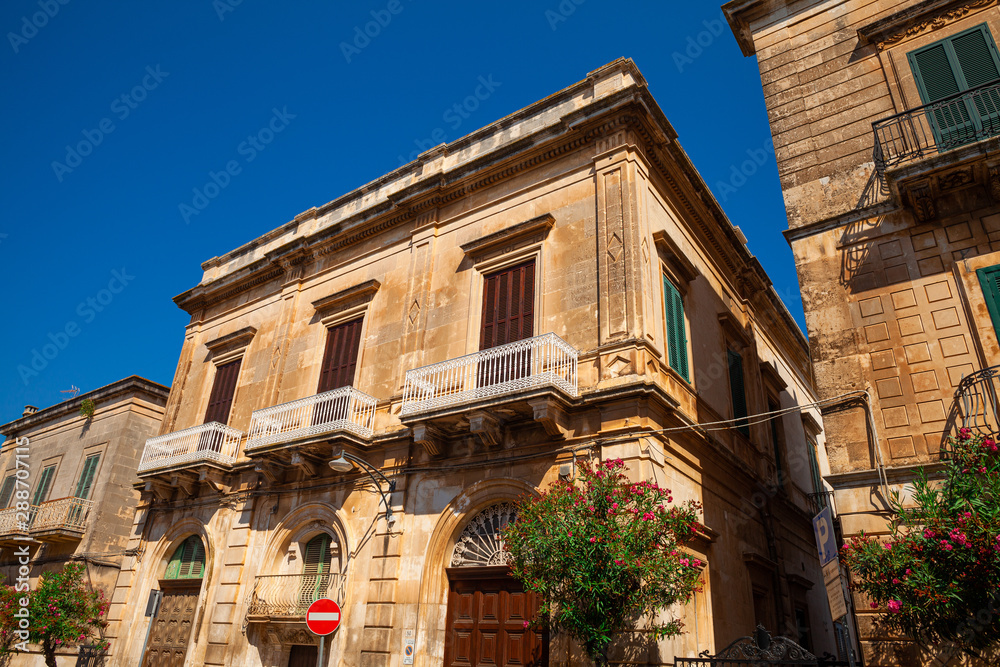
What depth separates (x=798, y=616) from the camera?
1506 centimetres

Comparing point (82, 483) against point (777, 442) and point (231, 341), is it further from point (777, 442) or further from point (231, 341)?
point (777, 442)

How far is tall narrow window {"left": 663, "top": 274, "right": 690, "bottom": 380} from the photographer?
11859 mm

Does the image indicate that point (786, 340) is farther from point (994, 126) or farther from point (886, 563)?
point (886, 563)

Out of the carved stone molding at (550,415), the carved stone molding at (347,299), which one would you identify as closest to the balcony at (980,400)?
the carved stone molding at (550,415)

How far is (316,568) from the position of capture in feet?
41.6

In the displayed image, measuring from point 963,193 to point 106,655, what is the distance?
19.0m

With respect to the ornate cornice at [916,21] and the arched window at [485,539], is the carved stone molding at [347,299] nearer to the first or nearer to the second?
the arched window at [485,539]

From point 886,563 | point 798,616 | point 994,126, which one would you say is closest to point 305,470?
point 886,563

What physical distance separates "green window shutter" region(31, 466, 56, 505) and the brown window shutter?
14.8 m

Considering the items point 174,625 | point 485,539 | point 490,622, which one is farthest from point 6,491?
point 490,622

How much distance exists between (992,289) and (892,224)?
4.94 ft

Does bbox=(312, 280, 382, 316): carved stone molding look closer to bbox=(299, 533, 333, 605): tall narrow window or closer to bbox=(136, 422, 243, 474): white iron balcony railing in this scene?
bbox=(136, 422, 243, 474): white iron balcony railing

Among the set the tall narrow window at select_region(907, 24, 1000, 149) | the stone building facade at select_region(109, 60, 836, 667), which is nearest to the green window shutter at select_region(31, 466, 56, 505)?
the stone building facade at select_region(109, 60, 836, 667)

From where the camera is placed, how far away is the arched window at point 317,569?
12133mm
